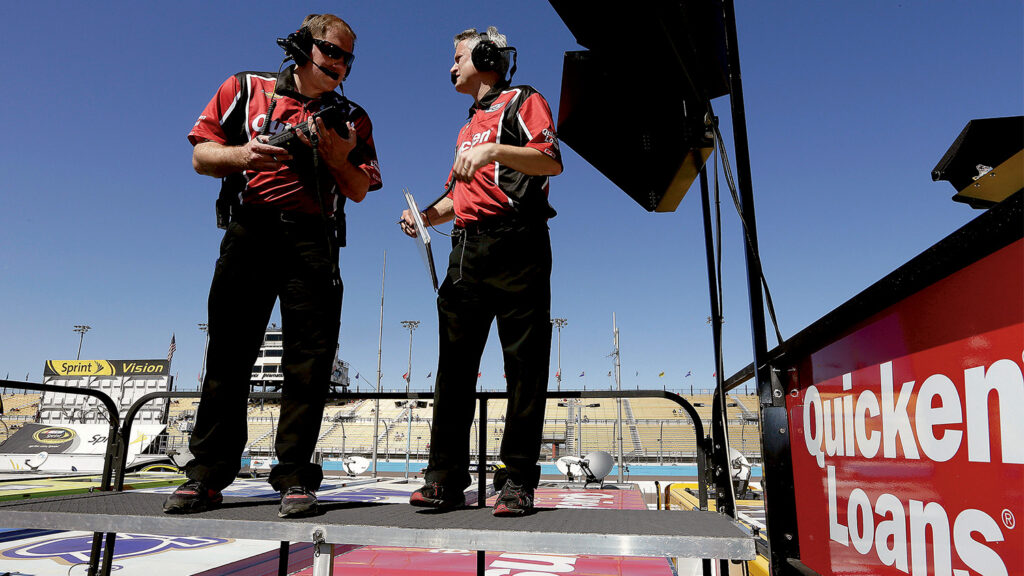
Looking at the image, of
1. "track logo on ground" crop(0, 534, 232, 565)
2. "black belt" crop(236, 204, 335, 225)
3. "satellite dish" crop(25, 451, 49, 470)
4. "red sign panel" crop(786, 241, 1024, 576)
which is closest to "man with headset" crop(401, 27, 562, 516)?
"black belt" crop(236, 204, 335, 225)

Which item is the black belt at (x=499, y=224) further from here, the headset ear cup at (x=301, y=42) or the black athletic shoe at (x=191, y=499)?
the black athletic shoe at (x=191, y=499)

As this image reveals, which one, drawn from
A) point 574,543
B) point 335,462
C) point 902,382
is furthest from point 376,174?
point 335,462

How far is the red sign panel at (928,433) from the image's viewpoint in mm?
670

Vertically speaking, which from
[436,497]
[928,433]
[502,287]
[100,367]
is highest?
A: [502,287]

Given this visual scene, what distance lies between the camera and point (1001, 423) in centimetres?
68

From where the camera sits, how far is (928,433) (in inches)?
31.7

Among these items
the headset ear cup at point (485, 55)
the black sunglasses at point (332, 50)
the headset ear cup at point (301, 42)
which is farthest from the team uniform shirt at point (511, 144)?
the headset ear cup at point (301, 42)

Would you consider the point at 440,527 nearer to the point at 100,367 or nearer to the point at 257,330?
the point at 257,330

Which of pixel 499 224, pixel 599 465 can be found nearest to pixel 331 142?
pixel 499 224

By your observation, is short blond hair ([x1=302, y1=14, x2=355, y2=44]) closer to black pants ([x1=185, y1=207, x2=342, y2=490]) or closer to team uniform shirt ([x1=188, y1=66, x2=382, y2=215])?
team uniform shirt ([x1=188, y1=66, x2=382, y2=215])

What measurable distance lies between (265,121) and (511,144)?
0.89 meters

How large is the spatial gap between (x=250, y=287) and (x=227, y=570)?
5284 mm

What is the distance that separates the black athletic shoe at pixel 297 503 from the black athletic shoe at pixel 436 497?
0.33 meters

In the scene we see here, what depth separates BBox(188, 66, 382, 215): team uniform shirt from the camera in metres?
2.00
